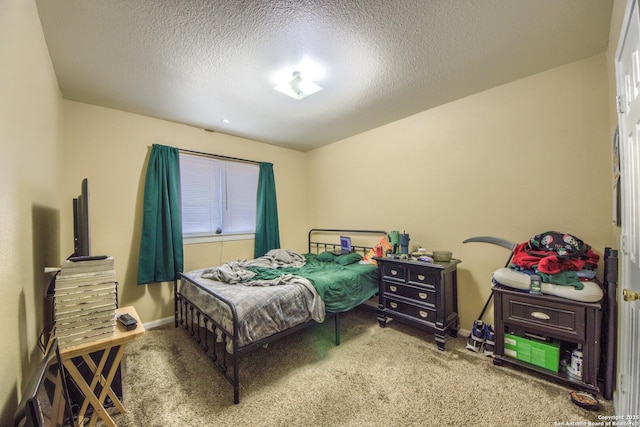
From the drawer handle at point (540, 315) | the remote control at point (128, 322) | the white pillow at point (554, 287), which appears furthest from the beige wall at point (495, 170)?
the remote control at point (128, 322)

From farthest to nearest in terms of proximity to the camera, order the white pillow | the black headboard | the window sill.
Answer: the black headboard, the window sill, the white pillow

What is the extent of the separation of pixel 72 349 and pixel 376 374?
2.02 m

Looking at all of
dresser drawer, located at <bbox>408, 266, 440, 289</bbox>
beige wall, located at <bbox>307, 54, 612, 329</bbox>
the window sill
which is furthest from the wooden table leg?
beige wall, located at <bbox>307, 54, 612, 329</bbox>

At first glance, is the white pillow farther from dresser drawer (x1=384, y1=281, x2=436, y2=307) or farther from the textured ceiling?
the textured ceiling

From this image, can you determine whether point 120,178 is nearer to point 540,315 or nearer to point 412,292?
point 412,292

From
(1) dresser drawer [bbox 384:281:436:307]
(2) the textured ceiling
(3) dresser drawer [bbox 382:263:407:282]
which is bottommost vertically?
(1) dresser drawer [bbox 384:281:436:307]

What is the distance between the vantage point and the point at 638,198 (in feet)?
3.53

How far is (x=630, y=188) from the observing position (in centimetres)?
122

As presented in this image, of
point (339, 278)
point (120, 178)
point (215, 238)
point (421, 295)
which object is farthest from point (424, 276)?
point (120, 178)

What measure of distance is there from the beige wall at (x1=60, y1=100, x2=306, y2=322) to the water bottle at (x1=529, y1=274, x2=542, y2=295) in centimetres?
360

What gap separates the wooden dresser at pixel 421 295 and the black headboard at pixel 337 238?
685 millimetres


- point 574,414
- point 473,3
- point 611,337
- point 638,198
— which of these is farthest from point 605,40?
point 574,414

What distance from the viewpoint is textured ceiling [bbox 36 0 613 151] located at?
1.57 metres

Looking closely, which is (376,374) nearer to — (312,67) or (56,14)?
(312,67)
